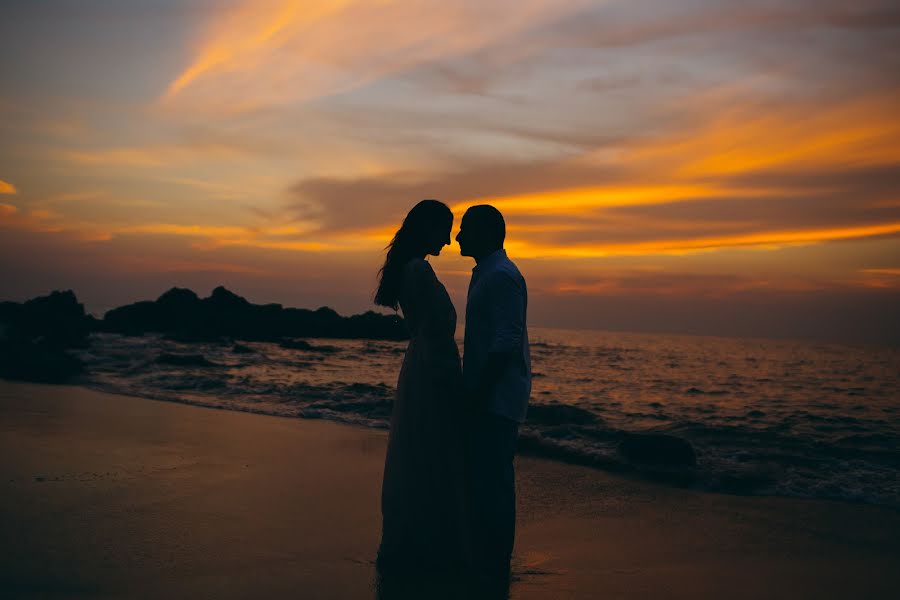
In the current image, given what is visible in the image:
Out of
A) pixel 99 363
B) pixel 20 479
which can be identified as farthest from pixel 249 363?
pixel 20 479

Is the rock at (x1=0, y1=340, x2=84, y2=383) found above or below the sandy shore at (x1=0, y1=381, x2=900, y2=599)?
above

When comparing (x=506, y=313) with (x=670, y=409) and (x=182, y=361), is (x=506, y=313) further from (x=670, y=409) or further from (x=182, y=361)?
(x=182, y=361)

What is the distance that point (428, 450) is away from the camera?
4.00 m

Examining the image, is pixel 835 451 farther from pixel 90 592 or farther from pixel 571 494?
pixel 90 592

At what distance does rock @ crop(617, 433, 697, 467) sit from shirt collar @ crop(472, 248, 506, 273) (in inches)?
215

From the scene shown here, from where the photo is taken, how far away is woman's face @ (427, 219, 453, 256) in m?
3.94

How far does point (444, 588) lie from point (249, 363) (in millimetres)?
19961

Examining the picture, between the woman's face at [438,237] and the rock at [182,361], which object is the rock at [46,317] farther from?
the woman's face at [438,237]

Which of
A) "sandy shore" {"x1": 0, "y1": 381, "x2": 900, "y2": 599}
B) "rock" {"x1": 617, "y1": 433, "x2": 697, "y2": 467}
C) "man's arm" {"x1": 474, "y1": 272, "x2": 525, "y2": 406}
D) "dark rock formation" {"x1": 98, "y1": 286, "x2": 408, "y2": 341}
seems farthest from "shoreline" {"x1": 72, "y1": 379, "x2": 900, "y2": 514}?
"dark rock formation" {"x1": 98, "y1": 286, "x2": 408, "y2": 341}

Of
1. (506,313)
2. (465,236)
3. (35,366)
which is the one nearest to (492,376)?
(506,313)

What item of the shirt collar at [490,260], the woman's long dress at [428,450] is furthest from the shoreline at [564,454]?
the shirt collar at [490,260]

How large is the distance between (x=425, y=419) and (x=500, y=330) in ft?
2.44

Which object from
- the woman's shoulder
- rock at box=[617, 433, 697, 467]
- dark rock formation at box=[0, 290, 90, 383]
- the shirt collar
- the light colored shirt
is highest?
the shirt collar

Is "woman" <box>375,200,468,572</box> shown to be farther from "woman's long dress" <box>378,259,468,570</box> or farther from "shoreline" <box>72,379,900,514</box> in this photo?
"shoreline" <box>72,379,900,514</box>
